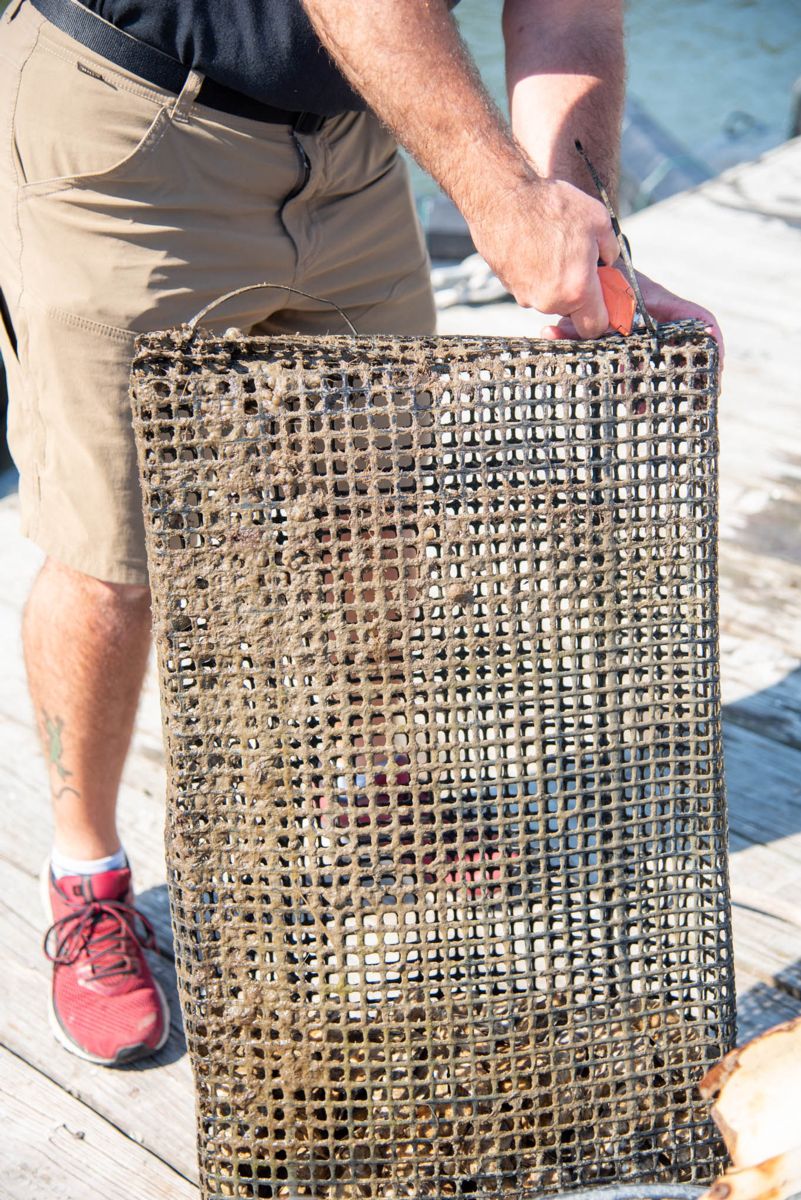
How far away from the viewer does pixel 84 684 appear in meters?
1.72

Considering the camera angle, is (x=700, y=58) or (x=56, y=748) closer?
(x=56, y=748)

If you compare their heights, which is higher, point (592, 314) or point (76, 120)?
point (76, 120)

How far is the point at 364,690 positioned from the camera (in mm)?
1267

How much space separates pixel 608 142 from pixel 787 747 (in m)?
1.16

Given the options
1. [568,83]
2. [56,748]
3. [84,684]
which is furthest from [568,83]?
[56,748]

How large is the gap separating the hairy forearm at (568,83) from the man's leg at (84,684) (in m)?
0.76

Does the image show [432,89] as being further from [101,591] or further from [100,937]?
[100,937]

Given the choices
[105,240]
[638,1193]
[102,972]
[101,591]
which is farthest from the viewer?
[102,972]

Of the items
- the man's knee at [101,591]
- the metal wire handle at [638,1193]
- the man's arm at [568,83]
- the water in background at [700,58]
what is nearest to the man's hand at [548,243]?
the man's arm at [568,83]

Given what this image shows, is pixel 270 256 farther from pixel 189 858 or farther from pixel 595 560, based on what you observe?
pixel 189 858

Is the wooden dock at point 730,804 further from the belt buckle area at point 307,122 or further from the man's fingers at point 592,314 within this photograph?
the belt buckle area at point 307,122

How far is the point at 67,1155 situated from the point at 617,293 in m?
1.22

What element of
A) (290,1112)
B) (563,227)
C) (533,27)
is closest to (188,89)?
(533,27)

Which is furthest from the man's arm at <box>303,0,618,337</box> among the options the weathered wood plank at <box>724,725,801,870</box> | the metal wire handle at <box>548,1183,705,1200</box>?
the weathered wood plank at <box>724,725,801,870</box>
